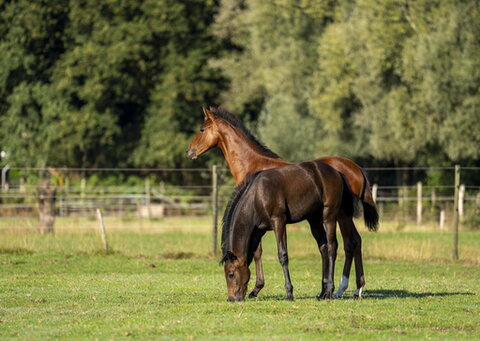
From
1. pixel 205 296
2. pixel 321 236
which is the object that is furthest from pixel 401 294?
pixel 205 296

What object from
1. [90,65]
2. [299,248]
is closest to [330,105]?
[90,65]

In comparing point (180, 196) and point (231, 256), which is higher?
point (231, 256)

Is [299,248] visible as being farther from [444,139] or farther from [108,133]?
[108,133]

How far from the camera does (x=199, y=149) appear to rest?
15.5m

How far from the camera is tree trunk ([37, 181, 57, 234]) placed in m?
25.5

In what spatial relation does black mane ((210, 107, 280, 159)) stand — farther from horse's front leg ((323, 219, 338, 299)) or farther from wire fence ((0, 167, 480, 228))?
wire fence ((0, 167, 480, 228))

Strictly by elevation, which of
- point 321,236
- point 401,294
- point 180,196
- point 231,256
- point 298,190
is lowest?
point 180,196

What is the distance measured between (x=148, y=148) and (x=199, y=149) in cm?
3287

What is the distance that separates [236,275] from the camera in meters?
11.3

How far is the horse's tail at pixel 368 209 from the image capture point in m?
13.3

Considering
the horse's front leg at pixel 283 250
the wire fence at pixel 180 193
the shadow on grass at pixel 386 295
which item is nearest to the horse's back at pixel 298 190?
the horse's front leg at pixel 283 250

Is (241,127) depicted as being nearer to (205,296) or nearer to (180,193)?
(205,296)

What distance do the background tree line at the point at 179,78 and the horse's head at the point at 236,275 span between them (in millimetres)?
25144

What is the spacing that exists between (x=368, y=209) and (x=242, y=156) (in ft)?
7.43
